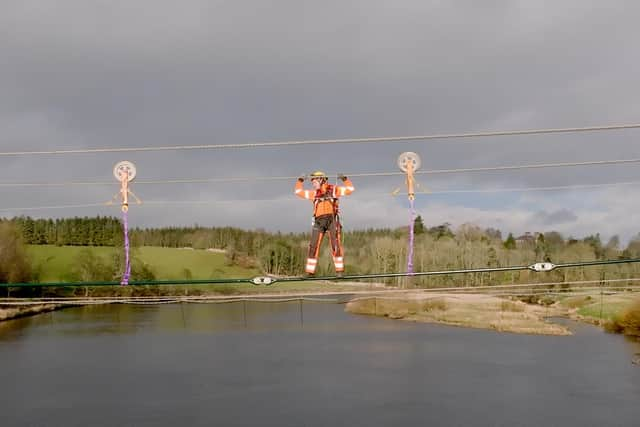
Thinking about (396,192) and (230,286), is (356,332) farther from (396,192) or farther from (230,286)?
(396,192)

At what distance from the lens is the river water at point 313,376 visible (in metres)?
24.8

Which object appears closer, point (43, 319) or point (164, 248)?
point (43, 319)

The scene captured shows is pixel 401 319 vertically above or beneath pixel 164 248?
beneath

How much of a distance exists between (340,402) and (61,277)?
50.3m

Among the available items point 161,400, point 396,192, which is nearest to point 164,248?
point 161,400

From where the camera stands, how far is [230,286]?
206 ft

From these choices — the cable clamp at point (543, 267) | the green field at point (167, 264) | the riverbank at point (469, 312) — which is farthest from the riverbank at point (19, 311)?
the cable clamp at point (543, 267)

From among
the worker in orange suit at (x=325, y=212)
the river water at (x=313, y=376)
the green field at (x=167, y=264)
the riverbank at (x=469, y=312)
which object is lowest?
the river water at (x=313, y=376)

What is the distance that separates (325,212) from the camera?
31.8 ft

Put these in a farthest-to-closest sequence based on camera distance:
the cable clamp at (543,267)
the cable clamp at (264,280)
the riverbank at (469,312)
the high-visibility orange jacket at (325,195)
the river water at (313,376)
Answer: the riverbank at (469,312), the river water at (313,376), the high-visibility orange jacket at (325,195), the cable clamp at (264,280), the cable clamp at (543,267)

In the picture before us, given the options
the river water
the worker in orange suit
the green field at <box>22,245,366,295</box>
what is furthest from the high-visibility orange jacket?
the green field at <box>22,245,366,295</box>

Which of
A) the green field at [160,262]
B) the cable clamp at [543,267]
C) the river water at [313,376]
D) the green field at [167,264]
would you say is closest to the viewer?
the cable clamp at [543,267]

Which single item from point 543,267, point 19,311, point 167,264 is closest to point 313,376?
point 543,267

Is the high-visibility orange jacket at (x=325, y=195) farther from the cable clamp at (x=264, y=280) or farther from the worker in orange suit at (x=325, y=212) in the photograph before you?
the cable clamp at (x=264, y=280)
